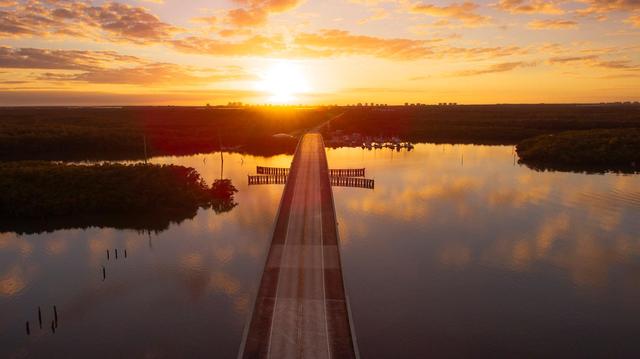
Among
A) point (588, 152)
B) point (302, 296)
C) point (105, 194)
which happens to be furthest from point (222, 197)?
point (588, 152)

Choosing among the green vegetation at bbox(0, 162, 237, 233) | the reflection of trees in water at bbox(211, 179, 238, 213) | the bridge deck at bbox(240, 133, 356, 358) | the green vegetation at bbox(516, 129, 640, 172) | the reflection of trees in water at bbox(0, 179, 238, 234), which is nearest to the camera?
the bridge deck at bbox(240, 133, 356, 358)

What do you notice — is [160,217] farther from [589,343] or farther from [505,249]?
[589,343]

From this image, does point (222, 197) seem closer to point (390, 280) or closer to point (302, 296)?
point (390, 280)

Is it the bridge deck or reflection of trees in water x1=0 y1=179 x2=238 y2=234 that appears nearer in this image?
the bridge deck

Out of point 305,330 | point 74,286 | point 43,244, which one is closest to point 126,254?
point 74,286

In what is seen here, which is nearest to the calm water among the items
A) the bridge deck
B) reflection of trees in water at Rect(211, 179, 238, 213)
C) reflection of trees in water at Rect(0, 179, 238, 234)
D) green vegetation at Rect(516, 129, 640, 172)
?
reflection of trees in water at Rect(211, 179, 238, 213)

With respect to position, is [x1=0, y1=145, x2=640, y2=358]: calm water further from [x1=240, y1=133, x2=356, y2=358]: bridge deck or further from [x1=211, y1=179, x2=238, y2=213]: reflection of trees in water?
[x1=240, y1=133, x2=356, y2=358]: bridge deck
